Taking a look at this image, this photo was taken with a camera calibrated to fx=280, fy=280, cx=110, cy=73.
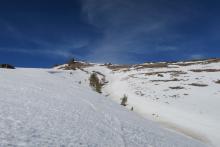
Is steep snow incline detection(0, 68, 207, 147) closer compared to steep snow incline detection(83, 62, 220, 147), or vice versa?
steep snow incline detection(0, 68, 207, 147)

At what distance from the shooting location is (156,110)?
27.5 m

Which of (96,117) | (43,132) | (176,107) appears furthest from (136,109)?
(43,132)

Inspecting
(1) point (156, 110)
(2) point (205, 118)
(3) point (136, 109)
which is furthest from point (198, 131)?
(3) point (136, 109)

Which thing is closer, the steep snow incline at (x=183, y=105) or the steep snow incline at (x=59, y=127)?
the steep snow incline at (x=59, y=127)

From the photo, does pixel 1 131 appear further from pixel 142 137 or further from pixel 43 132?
pixel 142 137

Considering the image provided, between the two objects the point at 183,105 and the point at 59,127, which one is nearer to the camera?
the point at 59,127

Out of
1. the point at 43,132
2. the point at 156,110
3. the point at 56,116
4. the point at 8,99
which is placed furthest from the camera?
the point at 156,110

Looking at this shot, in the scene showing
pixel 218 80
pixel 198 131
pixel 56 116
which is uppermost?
pixel 218 80

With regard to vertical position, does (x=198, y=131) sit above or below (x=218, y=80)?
below

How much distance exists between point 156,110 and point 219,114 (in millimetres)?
5803

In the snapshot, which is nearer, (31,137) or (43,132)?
(31,137)

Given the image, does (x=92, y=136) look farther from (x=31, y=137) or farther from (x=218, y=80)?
(x=218, y=80)

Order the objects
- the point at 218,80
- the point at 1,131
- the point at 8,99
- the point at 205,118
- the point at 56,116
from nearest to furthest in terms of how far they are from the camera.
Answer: the point at 1,131 < the point at 56,116 < the point at 8,99 < the point at 205,118 < the point at 218,80

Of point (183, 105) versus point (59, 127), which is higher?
point (183, 105)
